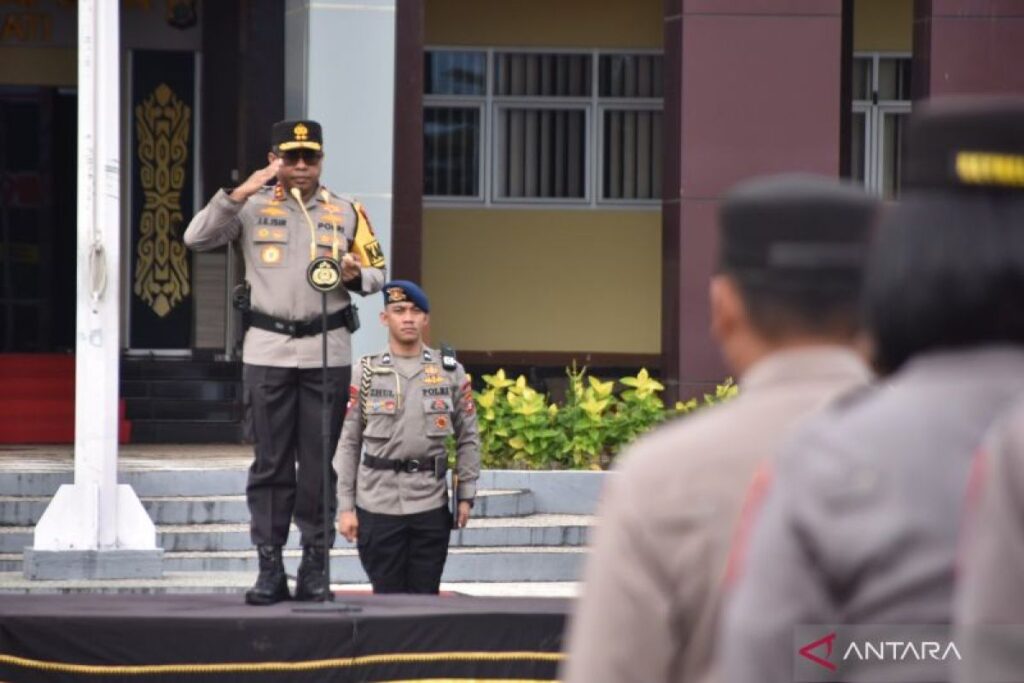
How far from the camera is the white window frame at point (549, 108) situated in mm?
18062

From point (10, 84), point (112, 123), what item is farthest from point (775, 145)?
point (10, 84)

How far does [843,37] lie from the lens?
15.7m

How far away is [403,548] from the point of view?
853 cm

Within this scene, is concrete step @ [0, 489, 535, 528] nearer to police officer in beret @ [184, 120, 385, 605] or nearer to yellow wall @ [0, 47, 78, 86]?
police officer in beret @ [184, 120, 385, 605]

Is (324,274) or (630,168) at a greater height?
(630,168)

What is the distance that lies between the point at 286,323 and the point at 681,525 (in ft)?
18.0

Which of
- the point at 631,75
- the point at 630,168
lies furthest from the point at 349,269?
the point at 630,168

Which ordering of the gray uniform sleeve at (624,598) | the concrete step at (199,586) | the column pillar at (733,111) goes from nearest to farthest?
the gray uniform sleeve at (624,598), the concrete step at (199,586), the column pillar at (733,111)

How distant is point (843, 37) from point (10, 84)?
6424 millimetres

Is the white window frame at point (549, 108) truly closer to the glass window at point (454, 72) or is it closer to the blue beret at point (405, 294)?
the glass window at point (454, 72)

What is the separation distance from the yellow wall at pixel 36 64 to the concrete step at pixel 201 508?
5.66 metres

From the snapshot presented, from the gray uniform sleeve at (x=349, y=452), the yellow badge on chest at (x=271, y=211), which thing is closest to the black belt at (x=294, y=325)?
the yellow badge on chest at (x=271, y=211)

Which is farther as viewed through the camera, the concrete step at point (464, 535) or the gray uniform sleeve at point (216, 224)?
the concrete step at point (464, 535)

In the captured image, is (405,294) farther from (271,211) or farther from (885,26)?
(885,26)
